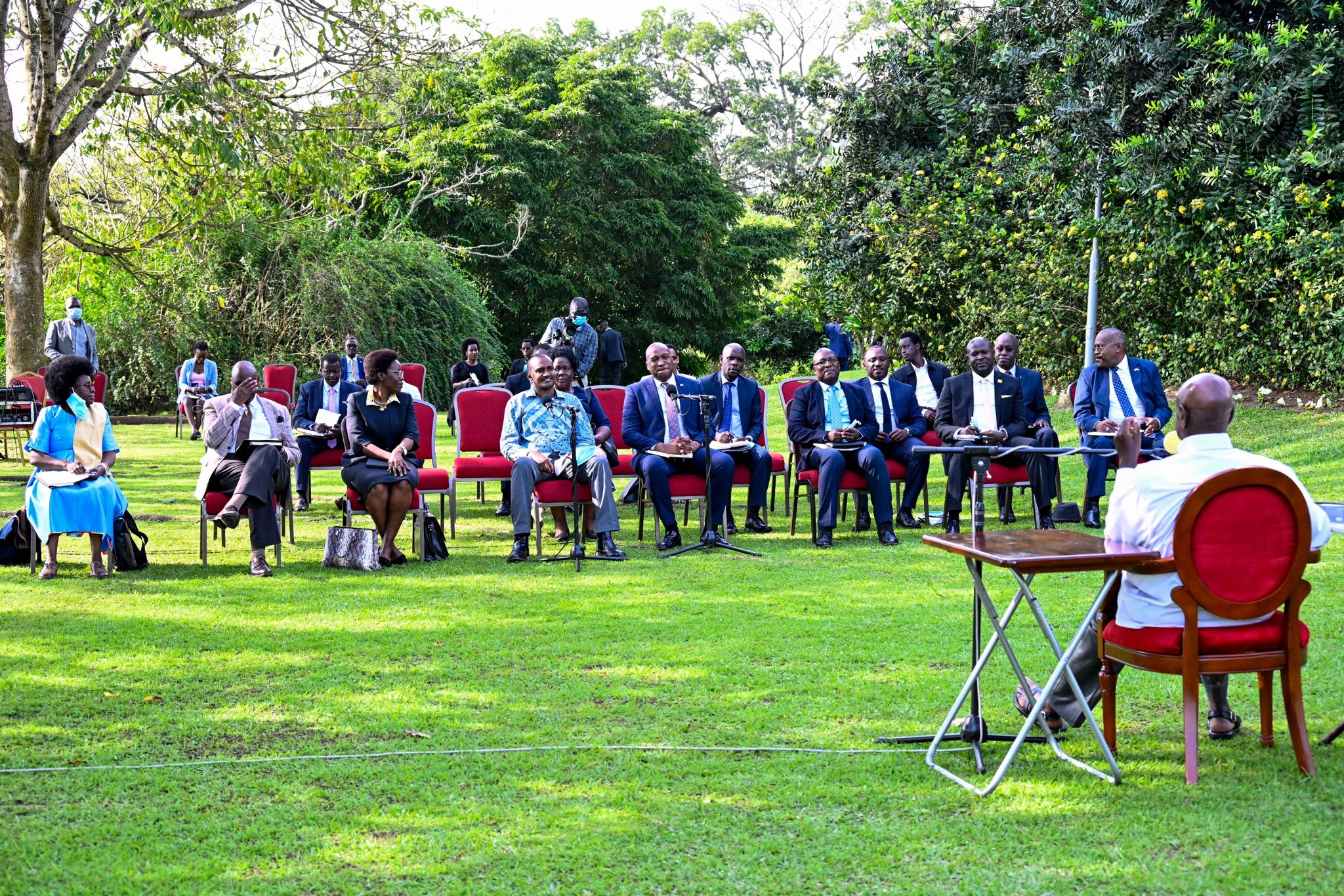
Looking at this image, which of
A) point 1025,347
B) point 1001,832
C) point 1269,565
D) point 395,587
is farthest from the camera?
point 1025,347

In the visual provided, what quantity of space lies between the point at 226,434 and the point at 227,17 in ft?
28.8

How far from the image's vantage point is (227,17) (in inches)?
611

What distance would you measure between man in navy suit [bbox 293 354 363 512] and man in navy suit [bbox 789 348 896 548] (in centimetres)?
376

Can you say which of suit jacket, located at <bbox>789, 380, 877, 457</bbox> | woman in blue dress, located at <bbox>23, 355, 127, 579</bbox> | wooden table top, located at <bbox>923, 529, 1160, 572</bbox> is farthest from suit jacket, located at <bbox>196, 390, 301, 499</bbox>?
wooden table top, located at <bbox>923, 529, 1160, 572</bbox>

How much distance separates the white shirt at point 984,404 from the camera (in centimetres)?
1063

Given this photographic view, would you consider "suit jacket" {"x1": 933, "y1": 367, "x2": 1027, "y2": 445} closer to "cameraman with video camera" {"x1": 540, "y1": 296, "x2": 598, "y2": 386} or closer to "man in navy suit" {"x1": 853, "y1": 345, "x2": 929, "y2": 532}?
"man in navy suit" {"x1": 853, "y1": 345, "x2": 929, "y2": 532}

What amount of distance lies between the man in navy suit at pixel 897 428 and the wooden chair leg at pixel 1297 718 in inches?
235

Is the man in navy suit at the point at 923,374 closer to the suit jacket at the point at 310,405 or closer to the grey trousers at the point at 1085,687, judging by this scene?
the suit jacket at the point at 310,405

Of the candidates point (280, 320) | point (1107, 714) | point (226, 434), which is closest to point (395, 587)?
point (226, 434)

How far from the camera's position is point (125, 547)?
333 inches

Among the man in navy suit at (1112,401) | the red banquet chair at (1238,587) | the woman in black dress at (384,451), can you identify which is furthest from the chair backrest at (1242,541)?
the man in navy suit at (1112,401)

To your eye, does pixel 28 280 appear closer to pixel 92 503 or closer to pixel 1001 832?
pixel 92 503

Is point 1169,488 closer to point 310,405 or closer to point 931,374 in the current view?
point 931,374

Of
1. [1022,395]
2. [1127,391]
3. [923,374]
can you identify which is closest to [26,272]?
[923,374]
